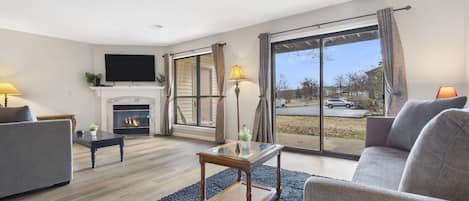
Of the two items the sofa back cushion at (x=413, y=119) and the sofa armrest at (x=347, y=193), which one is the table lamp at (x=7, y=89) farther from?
the sofa back cushion at (x=413, y=119)

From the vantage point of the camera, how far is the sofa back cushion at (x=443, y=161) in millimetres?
766

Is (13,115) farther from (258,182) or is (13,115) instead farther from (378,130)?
(378,130)

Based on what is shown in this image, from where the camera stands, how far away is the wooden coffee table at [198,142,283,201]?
5.92 feet

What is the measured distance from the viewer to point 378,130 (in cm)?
229

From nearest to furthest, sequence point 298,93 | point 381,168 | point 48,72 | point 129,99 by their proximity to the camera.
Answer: point 381,168, point 298,93, point 48,72, point 129,99

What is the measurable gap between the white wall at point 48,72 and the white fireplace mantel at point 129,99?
1.17 feet

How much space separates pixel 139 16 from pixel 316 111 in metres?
3.29

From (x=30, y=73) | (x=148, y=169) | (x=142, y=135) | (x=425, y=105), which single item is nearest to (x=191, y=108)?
(x=142, y=135)

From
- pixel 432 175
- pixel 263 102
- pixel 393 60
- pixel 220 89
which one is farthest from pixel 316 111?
pixel 432 175

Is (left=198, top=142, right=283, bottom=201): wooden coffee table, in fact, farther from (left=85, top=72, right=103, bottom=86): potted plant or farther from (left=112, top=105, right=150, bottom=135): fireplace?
(left=85, top=72, right=103, bottom=86): potted plant

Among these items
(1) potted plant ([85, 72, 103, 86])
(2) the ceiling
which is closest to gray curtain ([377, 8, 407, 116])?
(2) the ceiling

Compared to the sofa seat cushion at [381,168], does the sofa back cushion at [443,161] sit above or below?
above

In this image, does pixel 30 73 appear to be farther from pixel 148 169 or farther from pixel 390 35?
pixel 390 35

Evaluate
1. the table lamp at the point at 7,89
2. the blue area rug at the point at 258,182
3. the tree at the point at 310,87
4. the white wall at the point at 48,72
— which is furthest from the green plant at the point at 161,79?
the blue area rug at the point at 258,182
